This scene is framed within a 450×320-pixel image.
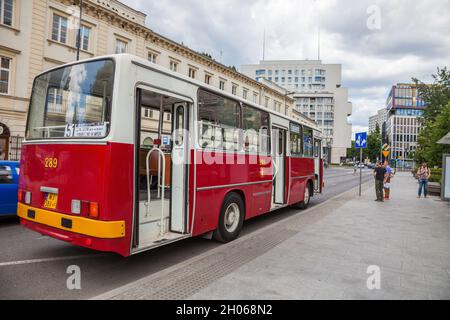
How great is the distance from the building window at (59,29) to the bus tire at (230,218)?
21.5 m

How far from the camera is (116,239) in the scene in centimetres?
403

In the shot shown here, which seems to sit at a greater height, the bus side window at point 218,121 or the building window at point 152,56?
the building window at point 152,56

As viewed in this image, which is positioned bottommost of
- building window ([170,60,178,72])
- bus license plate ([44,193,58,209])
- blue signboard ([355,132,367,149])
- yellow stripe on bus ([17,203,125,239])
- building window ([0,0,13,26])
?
yellow stripe on bus ([17,203,125,239])

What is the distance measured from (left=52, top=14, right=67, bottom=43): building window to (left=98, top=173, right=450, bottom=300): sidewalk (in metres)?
21.6

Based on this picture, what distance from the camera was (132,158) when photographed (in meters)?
4.21

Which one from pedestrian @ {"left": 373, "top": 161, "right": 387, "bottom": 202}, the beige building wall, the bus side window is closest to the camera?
the bus side window

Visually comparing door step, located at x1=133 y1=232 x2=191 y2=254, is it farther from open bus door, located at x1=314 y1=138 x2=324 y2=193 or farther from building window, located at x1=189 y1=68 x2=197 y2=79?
building window, located at x1=189 y1=68 x2=197 y2=79

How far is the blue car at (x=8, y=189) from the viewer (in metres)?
7.21

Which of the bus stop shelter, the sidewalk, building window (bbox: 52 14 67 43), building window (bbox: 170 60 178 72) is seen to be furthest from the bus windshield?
building window (bbox: 170 60 178 72)

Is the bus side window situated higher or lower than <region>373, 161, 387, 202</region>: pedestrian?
higher

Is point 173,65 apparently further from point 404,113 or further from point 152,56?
point 404,113

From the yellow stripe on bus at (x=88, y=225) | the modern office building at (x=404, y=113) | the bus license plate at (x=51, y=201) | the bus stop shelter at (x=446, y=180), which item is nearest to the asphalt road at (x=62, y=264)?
the yellow stripe on bus at (x=88, y=225)

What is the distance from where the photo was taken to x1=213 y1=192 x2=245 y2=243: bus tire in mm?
6203

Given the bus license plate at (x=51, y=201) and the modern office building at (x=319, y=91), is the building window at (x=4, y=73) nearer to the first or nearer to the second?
the bus license plate at (x=51, y=201)
